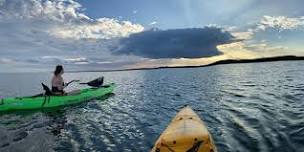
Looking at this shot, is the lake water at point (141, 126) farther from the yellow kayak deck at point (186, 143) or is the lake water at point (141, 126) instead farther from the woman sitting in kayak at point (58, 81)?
the yellow kayak deck at point (186, 143)

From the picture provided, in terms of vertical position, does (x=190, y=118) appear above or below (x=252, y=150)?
above

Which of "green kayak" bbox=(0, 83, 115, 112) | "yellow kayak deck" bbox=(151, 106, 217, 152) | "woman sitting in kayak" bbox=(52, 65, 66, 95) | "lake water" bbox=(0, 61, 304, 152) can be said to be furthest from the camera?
"woman sitting in kayak" bbox=(52, 65, 66, 95)

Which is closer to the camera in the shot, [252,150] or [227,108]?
[252,150]

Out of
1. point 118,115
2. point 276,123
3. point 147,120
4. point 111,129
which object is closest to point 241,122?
point 276,123

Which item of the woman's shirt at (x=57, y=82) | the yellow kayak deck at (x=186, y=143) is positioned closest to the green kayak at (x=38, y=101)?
the woman's shirt at (x=57, y=82)

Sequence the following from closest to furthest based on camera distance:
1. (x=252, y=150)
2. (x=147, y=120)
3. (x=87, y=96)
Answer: (x=252, y=150), (x=147, y=120), (x=87, y=96)

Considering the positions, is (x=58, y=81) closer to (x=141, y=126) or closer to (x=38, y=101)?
(x=38, y=101)

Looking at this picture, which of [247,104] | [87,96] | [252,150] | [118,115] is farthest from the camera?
[87,96]

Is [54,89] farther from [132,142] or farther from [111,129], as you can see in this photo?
[132,142]

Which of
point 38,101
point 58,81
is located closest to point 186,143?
point 38,101

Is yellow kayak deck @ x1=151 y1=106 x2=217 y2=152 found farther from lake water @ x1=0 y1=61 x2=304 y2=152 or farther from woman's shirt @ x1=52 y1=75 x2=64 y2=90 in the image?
woman's shirt @ x1=52 y1=75 x2=64 y2=90

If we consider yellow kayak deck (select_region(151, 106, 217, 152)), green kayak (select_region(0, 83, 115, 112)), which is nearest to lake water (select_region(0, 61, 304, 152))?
green kayak (select_region(0, 83, 115, 112))

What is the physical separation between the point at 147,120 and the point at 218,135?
18.6 feet

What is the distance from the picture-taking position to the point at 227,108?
20.7 meters
